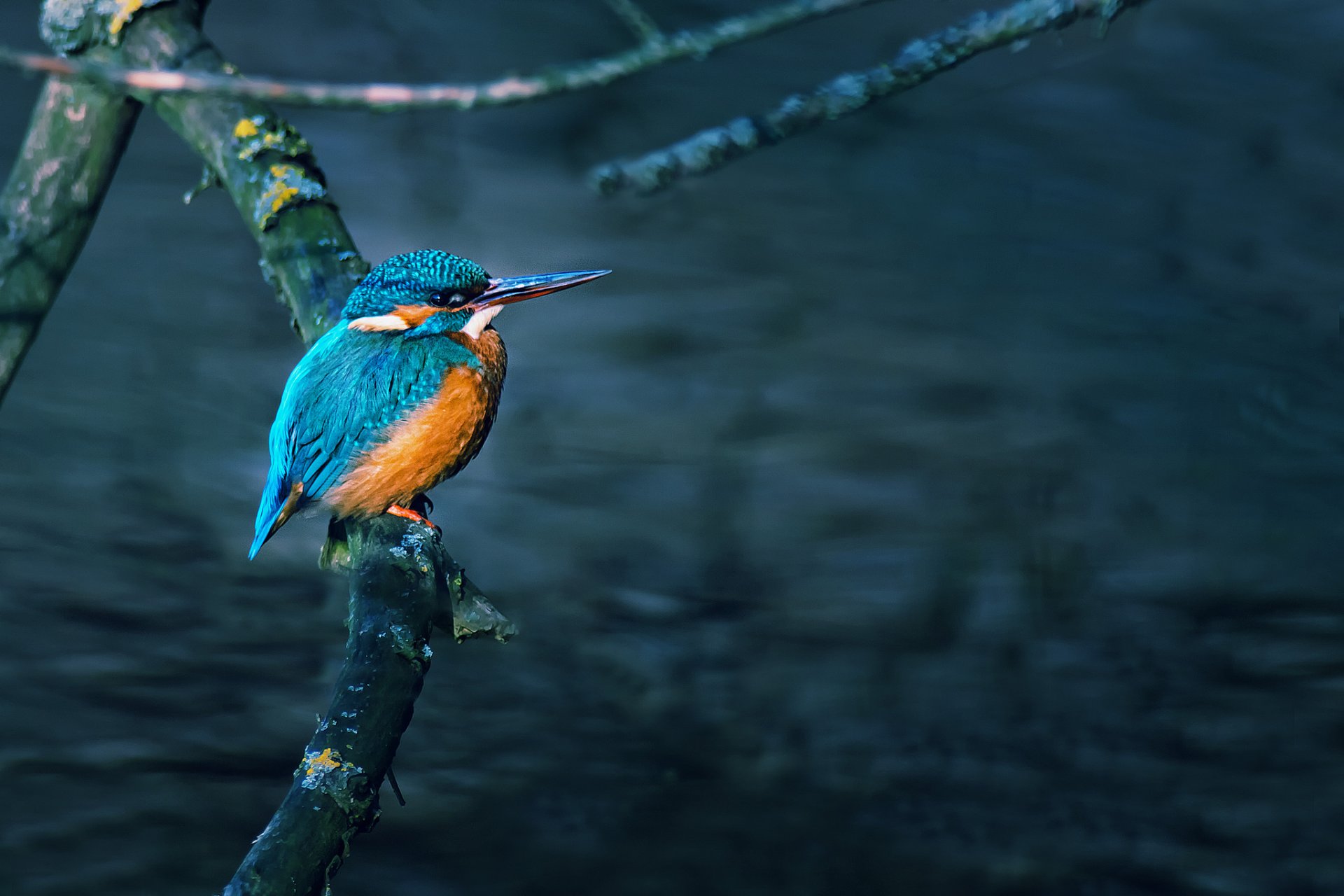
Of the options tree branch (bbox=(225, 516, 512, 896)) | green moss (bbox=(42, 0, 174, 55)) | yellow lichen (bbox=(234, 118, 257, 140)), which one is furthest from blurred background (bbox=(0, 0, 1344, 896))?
tree branch (bbox=(225, 516, 512, 896))

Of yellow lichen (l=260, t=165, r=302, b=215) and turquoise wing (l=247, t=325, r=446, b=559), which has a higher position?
yellow lichen (l=260, t=165, r=302, b=215)

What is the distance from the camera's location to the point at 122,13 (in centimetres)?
162

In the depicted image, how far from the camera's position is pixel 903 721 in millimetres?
2574

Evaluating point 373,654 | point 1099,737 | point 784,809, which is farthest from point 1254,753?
point 373,654

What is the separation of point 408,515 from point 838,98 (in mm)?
835

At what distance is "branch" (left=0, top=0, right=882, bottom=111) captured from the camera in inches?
23.9

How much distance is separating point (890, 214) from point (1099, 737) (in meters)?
1.21

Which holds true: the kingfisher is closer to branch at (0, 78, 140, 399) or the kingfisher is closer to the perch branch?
the perch branch

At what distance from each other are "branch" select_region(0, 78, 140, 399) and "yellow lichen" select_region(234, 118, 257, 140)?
0.24 metres

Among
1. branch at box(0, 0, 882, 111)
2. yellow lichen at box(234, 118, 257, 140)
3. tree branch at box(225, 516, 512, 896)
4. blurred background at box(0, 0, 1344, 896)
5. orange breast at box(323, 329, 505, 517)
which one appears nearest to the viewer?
branch at box(0, 0, 882, 111)

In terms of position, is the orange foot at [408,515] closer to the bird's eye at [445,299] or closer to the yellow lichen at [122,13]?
the bird's eye at [445,299]

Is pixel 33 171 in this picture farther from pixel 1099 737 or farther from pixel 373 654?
pixel 1099 737

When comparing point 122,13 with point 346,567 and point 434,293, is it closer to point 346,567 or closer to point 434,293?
point 434,293

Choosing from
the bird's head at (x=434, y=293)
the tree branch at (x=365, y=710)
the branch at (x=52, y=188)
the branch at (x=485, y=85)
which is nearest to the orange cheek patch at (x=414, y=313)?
the bird's head at (x=434, y=293)
